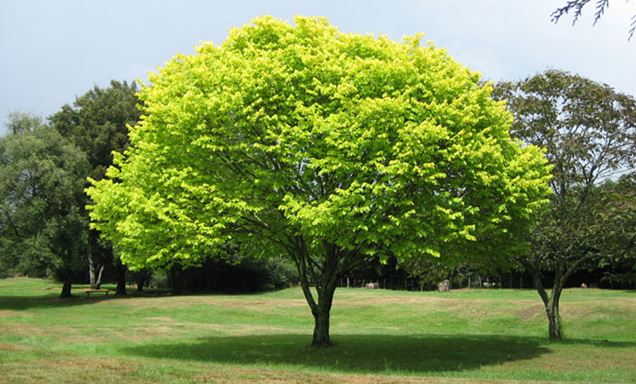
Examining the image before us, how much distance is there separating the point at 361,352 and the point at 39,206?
3906 cm

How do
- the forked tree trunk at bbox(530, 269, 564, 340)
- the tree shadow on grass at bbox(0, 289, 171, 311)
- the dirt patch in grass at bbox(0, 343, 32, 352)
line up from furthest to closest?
the tree shadow on grass at bbox(0, 289, 171, 311) → the forked tree trunk at bbox(530, 269, 564, 340) → the dirt patch in grass at bbox(0, 343, 32, 352)

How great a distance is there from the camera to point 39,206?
55.8 metres

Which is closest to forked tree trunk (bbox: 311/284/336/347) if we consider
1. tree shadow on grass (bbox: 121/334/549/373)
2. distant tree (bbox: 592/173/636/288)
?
tree shadow on grass (bbox: 121/334/549/373)

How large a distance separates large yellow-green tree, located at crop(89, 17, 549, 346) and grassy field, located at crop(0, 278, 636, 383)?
15.4 feet

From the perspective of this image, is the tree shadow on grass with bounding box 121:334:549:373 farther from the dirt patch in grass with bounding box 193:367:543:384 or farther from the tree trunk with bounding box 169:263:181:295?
the tree trunk with bounding box 169:263:181:295

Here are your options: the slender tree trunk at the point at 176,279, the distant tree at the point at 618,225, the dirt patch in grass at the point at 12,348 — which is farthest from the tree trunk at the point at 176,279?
the distant tree at the point at 618,225

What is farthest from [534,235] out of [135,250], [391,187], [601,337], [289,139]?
[135,250]

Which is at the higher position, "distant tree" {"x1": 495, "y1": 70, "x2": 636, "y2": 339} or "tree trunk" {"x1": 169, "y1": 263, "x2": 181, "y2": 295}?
"distant tree" {"x1": 495, "y1": 70, "x2": 636, "y2": 339}

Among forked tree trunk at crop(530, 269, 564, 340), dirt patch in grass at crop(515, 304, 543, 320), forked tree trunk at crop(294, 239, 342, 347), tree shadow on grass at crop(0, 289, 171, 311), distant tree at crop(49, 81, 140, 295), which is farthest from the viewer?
distant tree at crop(49, 81, 140, 295)

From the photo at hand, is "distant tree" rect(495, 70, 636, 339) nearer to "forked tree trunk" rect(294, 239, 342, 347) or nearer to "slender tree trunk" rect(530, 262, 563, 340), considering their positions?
"slender tree trunk" rect(530, 262, 563, 340)

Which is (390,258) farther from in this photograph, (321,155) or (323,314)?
(321,155)

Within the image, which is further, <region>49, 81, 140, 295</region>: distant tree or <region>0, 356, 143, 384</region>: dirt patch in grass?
<region>49, 81, 140, 295</region>: distant tree

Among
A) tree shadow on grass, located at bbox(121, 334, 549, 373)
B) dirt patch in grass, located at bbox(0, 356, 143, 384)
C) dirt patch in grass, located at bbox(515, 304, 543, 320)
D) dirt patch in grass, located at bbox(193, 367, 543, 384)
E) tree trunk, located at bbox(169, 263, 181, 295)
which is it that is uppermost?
tree trunk, located at bbox(169, 263, 181, 295)

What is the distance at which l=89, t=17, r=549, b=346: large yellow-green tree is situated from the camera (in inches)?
877
